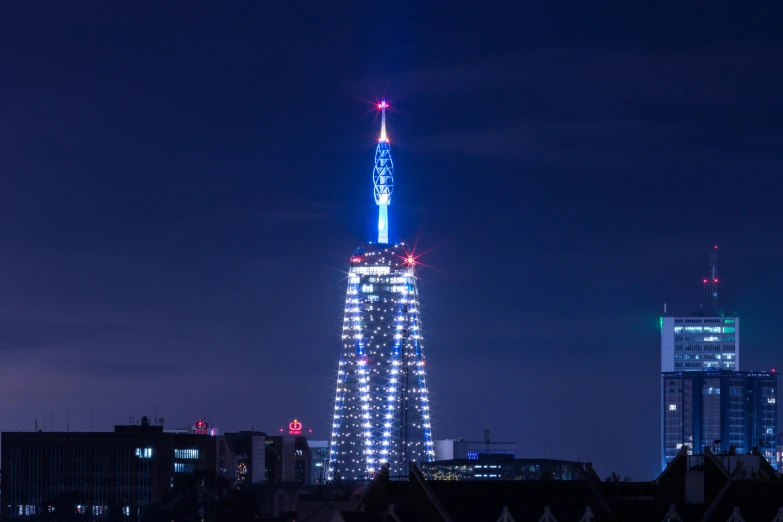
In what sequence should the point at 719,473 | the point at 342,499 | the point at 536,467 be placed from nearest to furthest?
the point at 719,473 → the point at 342,499 → the point at 536,467

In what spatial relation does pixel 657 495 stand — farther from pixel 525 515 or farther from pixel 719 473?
pixel 525 515

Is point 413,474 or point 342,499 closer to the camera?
point 413,474

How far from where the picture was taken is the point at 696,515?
83.3 metres

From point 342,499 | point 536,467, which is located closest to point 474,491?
point 342,499

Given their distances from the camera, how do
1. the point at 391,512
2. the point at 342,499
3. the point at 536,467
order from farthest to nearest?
the point at 536,467 < the point at 342,499 < the point at 391,512

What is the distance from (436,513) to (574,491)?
306 inches

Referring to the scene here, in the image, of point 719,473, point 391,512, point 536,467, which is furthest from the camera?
point 536,467

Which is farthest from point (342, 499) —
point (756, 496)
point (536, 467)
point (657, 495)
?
point (536, 467)

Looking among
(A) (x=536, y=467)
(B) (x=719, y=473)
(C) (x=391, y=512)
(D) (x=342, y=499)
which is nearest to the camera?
(C) (x=391, y=512)

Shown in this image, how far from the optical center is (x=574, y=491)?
8500 cm

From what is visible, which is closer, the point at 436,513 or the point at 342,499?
the point at 436,513

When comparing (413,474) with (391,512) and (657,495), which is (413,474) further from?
(657,495)

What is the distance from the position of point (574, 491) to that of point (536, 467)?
108133mm

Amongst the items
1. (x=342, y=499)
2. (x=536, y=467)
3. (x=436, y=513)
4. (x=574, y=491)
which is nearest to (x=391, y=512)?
(x=436, y=513)
